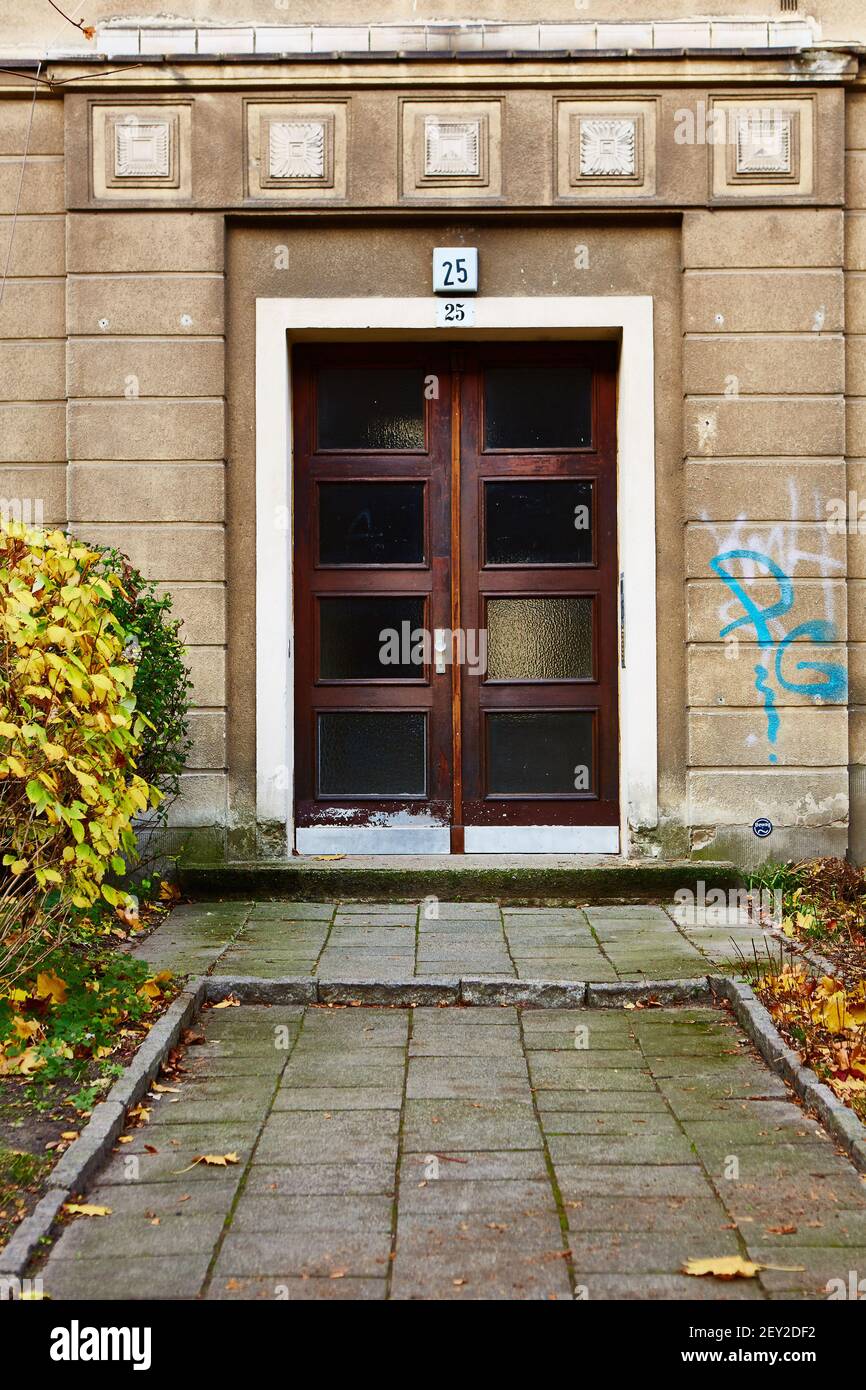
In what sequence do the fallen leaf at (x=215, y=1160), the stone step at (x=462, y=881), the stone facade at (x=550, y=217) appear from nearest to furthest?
the fallen leaf at (x=215, y=1160) → the stone step at (x=462, y=881) → the stone facade at (x=550, y=217)

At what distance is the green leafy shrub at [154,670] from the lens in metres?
6.96

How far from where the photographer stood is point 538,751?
27.0 ft

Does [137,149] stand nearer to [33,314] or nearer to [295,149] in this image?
[295,149]

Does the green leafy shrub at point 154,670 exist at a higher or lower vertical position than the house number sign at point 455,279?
lower

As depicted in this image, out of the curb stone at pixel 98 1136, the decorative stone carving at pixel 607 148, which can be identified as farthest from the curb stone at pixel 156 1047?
the decorative stone carving at pixel 607 148

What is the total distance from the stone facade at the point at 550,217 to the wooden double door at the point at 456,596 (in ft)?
2.00

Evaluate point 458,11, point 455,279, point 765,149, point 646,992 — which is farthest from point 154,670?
point 765,149

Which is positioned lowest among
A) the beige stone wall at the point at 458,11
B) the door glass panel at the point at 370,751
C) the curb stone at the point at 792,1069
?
the curb stone at the point at 792,1069

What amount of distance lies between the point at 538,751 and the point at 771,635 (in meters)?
1.56

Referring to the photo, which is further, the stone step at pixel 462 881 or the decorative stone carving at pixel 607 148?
the decorative stone carving at pixel 607 148

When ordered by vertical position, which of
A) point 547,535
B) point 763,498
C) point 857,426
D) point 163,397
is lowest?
point 547,535

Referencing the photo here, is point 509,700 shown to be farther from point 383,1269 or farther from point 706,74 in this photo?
point 383,1269

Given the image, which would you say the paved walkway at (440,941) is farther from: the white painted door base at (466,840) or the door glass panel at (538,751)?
the door glass panel at (538,751)

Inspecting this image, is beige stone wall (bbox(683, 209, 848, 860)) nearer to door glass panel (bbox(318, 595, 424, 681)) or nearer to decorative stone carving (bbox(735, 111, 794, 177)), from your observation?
decorative stone carving (bbox(735, 111, 794, 177))
